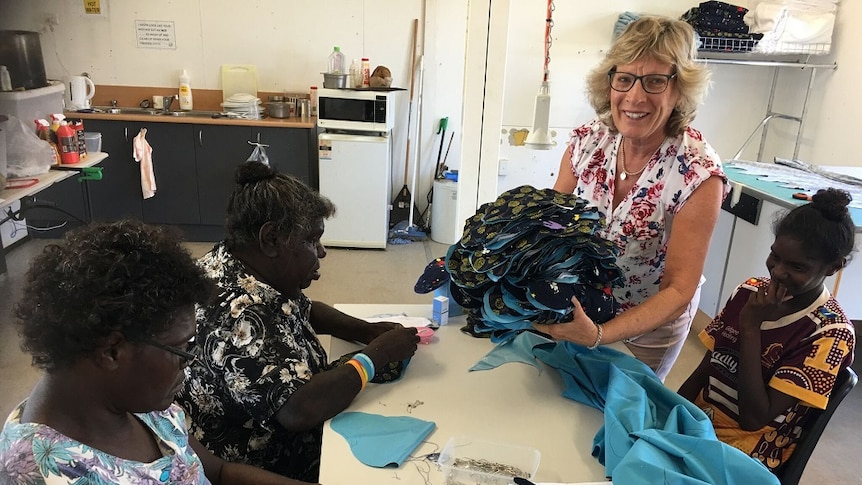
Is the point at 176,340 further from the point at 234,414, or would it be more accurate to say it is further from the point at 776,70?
the point at 776,70

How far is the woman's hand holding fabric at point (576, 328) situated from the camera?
1303mm

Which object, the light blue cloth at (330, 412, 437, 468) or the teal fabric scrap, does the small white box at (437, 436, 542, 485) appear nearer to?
the light blue cloth at (330, 412, 437, 468)

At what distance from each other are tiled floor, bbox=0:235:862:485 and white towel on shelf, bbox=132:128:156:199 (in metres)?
0.59

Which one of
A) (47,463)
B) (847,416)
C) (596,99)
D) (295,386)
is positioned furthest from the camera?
(847,416)

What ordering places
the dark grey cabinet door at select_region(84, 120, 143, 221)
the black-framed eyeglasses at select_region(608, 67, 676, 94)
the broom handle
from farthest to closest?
the broom handle < the dark grey cabinet door at select_region(84, 120, 143, 221) < the black-framed eyeglasses at select_region(608, 67, 676, 94)

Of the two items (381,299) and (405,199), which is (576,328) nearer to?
(381,299)

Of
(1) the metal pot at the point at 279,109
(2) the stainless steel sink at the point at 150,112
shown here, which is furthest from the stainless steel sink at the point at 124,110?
(1) the metal pot at the point at 279,109

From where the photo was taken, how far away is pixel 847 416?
2902 millimetres

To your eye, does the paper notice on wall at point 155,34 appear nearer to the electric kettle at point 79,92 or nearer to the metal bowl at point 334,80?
the electric kettle at point 79,92

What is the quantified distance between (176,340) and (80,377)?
13 centimetres

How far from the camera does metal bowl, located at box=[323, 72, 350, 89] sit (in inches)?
181

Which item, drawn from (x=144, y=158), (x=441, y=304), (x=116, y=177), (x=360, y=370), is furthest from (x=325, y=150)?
(x=360, y=370)

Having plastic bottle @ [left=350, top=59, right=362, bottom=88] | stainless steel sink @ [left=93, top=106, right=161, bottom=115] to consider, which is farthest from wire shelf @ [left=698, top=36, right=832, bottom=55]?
stainless steel sink @ [left=93, top=106, right=161, bottom=115]

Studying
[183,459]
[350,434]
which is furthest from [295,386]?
[183,459]
